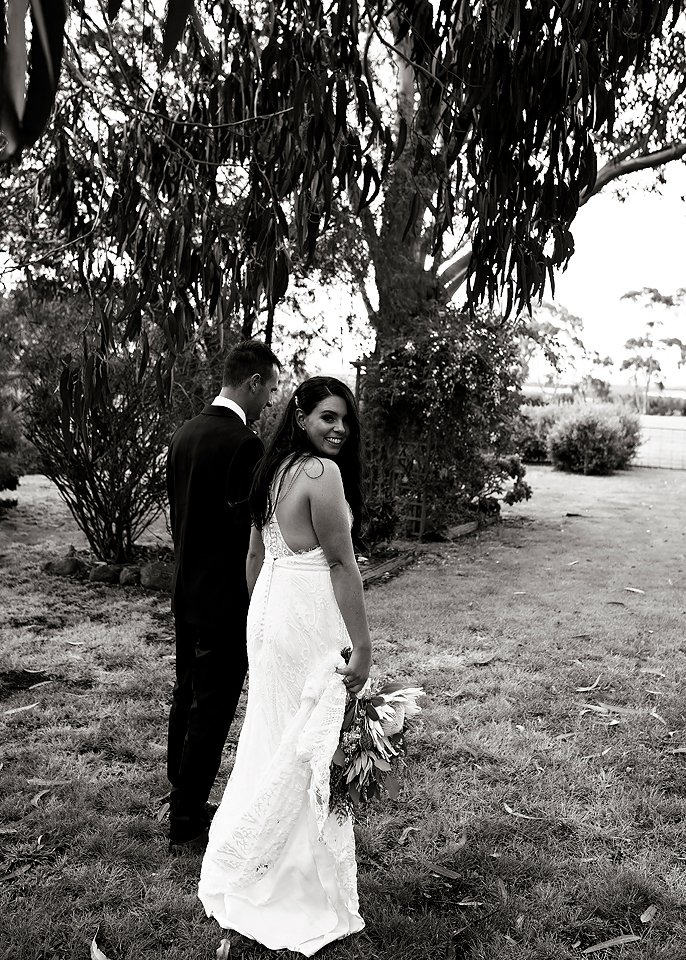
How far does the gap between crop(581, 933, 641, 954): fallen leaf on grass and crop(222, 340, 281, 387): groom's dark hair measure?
250 cm

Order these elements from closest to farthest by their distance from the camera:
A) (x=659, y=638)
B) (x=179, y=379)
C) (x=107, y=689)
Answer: (x=107, y=689) → (x=659, y=638) → (x=179, y=379)

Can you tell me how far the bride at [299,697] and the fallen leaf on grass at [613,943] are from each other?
2.68ft

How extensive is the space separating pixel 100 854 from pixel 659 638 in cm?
478

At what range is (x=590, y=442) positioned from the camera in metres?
20.3

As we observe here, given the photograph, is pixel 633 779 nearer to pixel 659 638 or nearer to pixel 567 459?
pixel 659 638

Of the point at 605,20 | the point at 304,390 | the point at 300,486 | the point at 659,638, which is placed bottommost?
the point at 659,638

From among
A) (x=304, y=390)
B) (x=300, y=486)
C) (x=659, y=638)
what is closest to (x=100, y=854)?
(x=300, y=486)

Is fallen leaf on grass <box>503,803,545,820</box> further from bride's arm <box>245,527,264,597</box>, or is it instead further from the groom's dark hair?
the groom's dark hair

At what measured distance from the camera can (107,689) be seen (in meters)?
5.07

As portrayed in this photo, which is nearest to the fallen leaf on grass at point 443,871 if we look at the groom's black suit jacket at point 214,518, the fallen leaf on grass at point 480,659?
the groom's black suit jacket at point 214,518

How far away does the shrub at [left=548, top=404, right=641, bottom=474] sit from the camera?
2033 centimetres

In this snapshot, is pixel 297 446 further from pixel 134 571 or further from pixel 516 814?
pixel 134 571

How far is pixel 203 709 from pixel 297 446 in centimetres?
121

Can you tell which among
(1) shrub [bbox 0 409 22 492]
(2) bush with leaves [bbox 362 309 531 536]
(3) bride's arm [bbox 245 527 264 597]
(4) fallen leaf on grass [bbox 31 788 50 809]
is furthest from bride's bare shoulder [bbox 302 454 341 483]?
(1) shrub [bbox 0 409 22 492]
